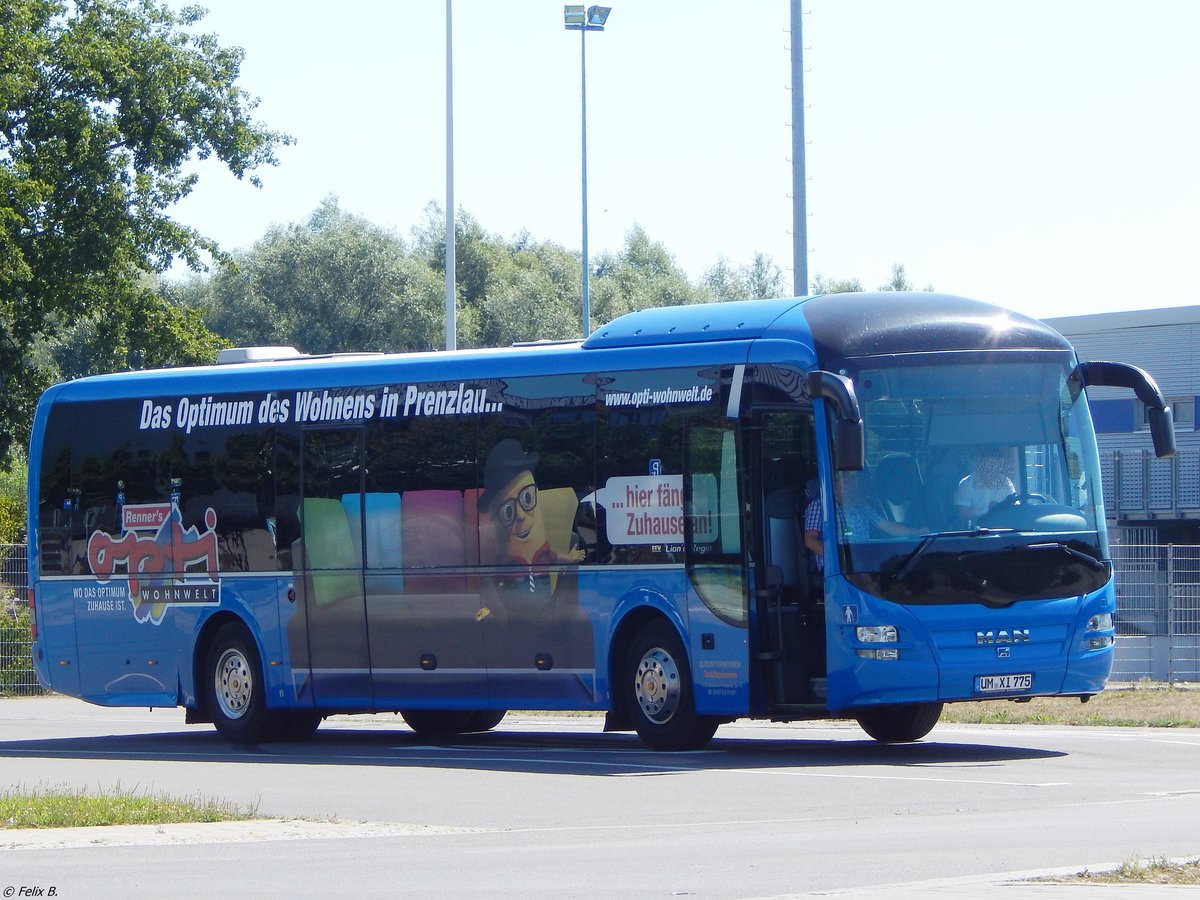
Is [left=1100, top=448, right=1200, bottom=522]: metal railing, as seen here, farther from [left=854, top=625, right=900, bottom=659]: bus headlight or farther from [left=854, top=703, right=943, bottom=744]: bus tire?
[left=854, top=625, right=900, bottom=659]: bus headlight

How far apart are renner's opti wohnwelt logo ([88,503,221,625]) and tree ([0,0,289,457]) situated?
1850cm

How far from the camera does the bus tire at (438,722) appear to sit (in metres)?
20.2

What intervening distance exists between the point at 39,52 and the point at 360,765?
1017 inches

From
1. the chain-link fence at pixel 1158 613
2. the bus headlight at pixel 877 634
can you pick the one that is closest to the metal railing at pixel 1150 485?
the chain-link fence at pixel 1158 613

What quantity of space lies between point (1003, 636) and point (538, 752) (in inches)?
171

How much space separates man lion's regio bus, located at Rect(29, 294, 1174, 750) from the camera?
15.4m

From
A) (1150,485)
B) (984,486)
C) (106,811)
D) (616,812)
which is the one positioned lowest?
(616,812)

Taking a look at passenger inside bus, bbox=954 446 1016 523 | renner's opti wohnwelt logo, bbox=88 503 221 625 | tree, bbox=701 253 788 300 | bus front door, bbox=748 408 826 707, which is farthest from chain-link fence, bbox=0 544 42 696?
tree, bbox=701 253 788 300

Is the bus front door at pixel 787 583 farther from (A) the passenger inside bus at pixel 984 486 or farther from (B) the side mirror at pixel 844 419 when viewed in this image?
(A) the passenger inside bus at pixel 984 486

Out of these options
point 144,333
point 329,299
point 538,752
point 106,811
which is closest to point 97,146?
point 144,333

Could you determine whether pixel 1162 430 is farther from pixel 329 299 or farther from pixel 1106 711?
pixel 329 299

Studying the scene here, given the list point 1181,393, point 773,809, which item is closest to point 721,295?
point 1181,393

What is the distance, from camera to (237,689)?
1930 centimetres

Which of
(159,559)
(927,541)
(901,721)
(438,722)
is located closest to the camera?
(927,541)
